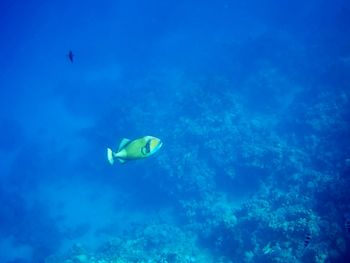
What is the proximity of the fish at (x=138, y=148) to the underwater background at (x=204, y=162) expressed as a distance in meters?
5.42

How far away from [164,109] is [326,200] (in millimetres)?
14204

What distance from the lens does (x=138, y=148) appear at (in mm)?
3174

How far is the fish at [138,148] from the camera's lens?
124 inches

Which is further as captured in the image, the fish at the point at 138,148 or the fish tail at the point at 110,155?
the fish tail at the point at 110,155

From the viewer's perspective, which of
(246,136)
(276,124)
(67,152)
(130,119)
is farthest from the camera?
(67,152)

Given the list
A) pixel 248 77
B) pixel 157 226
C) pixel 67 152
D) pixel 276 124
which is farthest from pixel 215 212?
pixel 67 152

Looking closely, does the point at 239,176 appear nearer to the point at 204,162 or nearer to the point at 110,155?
the point at 204,162

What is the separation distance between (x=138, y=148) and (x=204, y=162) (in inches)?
→ 588

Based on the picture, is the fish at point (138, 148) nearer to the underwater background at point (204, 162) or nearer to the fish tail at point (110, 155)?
the fish tail at point (110, 155)

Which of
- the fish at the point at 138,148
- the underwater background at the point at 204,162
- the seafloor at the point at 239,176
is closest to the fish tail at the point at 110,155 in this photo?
the fish at the point at 138,148

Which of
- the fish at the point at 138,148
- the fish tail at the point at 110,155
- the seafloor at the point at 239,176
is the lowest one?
the fish at the point at 138,148

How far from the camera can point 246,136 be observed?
1795cm

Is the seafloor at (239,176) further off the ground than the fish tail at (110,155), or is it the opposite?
the seafloor at (239,176)

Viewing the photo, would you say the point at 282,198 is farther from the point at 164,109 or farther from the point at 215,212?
the point at 164,109
